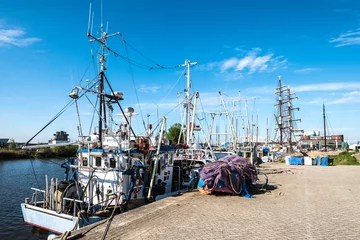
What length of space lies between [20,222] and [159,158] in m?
8.28

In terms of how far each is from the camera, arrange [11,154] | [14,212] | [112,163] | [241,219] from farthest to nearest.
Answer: [11,154] → [14,212] → [112,163] → [241,219]

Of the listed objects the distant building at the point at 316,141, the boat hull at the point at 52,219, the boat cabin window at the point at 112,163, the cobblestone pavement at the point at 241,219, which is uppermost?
the distant building at the point at 316,141

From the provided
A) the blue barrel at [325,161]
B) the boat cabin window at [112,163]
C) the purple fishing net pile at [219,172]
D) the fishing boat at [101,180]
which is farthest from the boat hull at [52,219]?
the blue barrel at [325,161]

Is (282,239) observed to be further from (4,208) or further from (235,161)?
(4,208)

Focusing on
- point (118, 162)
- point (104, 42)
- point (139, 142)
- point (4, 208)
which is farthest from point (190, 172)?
point (4, 208)

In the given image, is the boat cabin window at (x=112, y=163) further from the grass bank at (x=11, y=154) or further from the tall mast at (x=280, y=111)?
the tall mast at (x=280, y=111)

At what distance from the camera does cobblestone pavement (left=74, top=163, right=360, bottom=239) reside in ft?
25.6

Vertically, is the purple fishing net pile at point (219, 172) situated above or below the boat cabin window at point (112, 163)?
below

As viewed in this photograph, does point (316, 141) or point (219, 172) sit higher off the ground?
point (316, 141)

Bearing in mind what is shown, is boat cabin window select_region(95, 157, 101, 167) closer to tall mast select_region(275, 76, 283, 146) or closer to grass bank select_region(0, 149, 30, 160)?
grass bank select_region(0, 149, 30, 160)

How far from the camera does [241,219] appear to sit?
938cm

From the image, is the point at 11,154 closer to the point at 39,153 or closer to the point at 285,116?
the point at 39,153

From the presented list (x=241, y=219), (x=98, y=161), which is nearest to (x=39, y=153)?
(x=98, y=161)

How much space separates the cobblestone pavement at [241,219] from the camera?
308 inches
